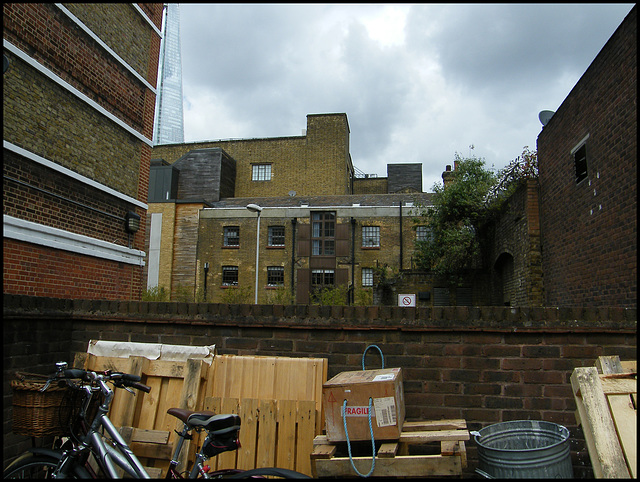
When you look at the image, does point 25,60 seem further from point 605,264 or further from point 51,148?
point 605,264

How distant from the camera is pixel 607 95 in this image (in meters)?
9.93

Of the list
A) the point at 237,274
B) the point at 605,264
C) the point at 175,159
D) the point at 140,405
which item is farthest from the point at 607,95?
the point at 175,159

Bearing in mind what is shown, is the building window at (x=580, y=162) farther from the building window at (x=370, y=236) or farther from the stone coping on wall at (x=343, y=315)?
the building window at (x=370, y=236)

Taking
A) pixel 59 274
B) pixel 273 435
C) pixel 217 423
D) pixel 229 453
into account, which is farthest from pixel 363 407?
pixel 59 274

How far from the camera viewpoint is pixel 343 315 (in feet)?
16.6

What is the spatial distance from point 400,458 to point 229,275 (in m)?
27.5

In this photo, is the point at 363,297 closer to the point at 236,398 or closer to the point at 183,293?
the point at 183,293

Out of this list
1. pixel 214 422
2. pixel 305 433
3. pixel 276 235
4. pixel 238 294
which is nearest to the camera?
pixel 214 422

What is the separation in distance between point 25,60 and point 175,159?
3447 cm

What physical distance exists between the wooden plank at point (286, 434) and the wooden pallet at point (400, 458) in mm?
263

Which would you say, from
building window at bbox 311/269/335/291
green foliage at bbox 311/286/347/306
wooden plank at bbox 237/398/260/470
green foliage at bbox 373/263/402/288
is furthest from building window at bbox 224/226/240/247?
wooden plank at bbox 237/398/260/470

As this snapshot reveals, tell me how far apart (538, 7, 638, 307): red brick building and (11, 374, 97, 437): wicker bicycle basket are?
8898 mm

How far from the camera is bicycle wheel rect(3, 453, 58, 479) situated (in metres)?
3.76

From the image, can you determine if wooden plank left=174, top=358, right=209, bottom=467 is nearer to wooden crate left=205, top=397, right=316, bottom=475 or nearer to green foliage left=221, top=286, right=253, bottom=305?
wooden crate left=205, top=397, right=316, bottom=475
